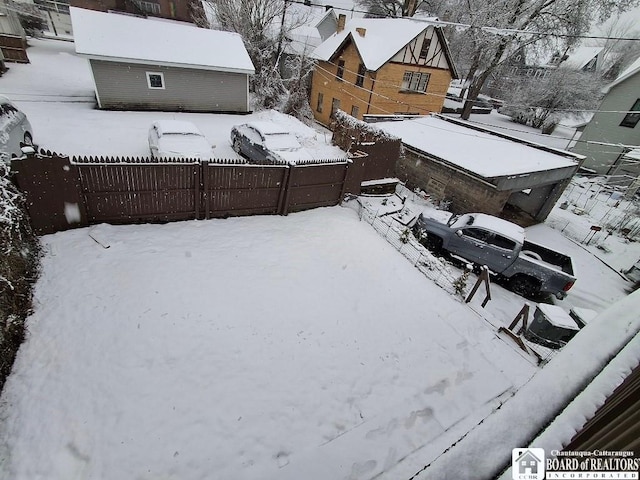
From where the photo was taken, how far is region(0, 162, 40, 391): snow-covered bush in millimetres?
4406

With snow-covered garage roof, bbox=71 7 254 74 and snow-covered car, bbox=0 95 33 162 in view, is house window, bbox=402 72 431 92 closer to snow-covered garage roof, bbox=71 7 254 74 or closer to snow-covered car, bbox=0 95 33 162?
snow-covered garage roof, bbox=71 7 254 74

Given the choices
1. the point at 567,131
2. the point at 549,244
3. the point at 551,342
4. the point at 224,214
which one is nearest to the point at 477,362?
the point at 551,342

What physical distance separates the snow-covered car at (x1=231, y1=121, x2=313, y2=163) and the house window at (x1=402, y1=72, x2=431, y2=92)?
14316 mm

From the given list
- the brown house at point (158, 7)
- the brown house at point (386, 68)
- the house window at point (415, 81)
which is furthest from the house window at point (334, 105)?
the brown house at point (158, 7)

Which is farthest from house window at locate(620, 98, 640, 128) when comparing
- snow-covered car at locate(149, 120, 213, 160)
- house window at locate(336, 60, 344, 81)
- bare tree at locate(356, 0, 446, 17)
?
snow-covered car at locate(149, 120, 213, 160)

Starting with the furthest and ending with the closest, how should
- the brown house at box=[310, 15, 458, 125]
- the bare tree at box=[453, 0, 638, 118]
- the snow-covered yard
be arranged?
the bare tree at box=[453, 0, 638, 118]
the brown house at box=[310, 15, 458, 125]
the snow-covered yard

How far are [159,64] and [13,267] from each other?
1579cm

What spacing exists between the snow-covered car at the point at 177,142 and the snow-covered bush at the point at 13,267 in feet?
15.2

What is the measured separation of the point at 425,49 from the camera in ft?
74.3

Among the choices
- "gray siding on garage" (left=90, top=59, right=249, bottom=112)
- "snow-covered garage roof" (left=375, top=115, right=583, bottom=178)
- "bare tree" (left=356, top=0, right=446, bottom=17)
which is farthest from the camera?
"bare tree" (left=356, top=0, right=446, bottom=17)

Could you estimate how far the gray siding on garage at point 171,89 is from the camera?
649 inches

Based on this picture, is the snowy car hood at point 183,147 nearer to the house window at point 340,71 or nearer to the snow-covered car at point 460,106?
the house window at point 340,71

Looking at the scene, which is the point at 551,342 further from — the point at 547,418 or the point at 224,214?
the point at 224,214

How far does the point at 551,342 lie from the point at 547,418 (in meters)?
7.74
